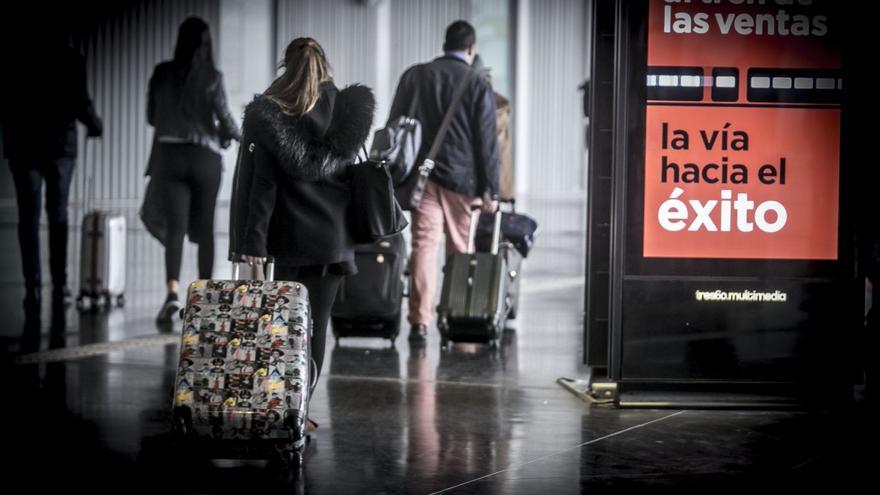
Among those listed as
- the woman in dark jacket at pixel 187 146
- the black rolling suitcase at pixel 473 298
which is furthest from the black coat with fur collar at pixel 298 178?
the woman in dark jacket at pixel 187 146

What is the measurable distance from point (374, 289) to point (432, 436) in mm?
2576

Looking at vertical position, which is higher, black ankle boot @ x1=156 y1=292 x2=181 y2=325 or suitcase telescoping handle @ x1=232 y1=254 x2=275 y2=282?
suitcase telescoping handle @ x1=232 y1=254 x2=275 y2=282

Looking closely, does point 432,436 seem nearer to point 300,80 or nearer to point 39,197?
point 300,80

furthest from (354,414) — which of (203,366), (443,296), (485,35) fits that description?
(485,35)

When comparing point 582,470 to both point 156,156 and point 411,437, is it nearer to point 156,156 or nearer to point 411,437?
point 411,437

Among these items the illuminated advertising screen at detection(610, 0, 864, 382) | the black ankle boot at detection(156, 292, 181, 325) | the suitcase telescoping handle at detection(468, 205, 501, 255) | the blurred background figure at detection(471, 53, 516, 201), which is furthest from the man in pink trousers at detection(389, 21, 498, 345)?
the illuminated advertising screen at detection(610, 0, 864, 382)

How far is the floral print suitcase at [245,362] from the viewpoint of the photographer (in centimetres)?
489

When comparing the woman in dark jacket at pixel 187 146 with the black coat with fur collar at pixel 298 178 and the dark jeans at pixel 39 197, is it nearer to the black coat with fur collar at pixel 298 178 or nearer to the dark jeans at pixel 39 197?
the dark jeans at pixel 39 197

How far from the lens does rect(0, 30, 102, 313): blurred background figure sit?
9273 millimetres

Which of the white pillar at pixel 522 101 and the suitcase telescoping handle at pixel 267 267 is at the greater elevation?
the white pillar at pixel 522 101

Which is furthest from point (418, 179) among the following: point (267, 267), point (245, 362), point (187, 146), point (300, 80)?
point (245, 362)

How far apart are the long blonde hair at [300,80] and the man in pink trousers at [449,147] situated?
113 inches

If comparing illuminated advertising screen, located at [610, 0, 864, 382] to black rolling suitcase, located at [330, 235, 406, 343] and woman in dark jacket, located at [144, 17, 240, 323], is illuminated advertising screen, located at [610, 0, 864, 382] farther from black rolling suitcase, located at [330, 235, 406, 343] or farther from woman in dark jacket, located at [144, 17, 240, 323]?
woman in dark jacket, located at [144, 17, 240, 323]

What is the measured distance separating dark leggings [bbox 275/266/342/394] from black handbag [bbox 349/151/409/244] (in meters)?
0.23
